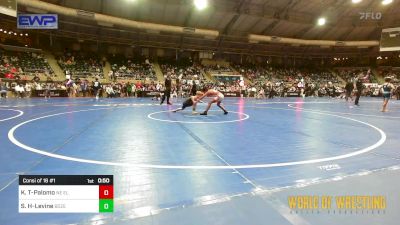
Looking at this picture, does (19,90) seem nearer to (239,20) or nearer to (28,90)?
(28,90)

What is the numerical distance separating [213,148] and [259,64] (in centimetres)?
4272

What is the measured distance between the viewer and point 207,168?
465 cm

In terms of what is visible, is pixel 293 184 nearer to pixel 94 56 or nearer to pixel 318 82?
pixel 94 56

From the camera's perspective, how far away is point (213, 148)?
19.8 ft

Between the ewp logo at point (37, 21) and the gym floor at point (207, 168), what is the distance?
881 inches

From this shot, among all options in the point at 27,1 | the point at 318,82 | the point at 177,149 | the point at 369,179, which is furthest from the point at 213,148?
the point at 318,82

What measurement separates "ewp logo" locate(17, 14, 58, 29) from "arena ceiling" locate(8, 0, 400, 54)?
3.74 feet

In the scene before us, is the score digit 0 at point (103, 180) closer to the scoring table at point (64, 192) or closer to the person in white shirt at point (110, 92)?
the scoring table at point (64, 192)

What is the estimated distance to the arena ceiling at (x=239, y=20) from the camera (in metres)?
30.5

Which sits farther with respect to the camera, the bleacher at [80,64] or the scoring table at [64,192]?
the bleacher at [80,64]

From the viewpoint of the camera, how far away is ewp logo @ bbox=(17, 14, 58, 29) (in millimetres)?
26688

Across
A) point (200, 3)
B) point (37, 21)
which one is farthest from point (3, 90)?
point (200, 3)

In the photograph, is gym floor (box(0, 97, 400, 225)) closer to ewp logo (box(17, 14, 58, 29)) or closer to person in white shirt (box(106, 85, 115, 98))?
person in white shirt (box(106, 85, 115, 98))

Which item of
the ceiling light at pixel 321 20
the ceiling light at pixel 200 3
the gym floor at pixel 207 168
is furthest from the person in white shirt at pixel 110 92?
the ceiling light at pixel 321 20
